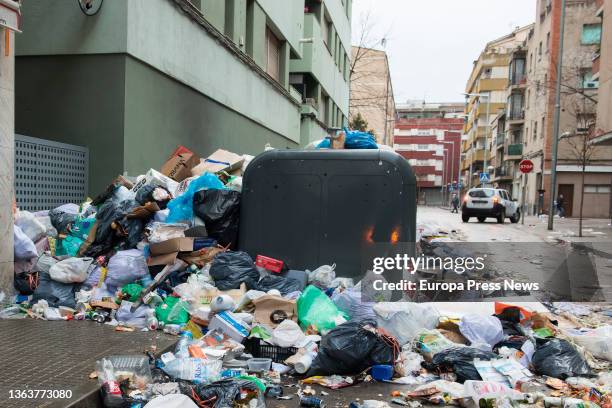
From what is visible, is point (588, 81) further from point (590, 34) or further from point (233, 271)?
point (233, 271)

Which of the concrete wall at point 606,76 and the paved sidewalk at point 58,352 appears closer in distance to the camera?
the paved sidewalk at point 58,352

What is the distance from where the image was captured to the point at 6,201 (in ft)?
16.1

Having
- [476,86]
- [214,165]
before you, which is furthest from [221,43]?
[476,86]

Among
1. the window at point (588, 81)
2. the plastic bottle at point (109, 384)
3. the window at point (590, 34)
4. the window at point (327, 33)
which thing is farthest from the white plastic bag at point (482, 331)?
the window at point (590, 34)

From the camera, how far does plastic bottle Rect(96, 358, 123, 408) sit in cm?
296

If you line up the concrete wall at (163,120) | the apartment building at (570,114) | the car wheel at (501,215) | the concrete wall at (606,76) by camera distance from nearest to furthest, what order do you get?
the concrete wall at (163,120) → the concrete wall at (606,76) → the car wheel at (501,215) → the apartment building at (570,114)

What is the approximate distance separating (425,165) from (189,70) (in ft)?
294

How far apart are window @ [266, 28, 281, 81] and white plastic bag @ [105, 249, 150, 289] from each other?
11930 millimetres

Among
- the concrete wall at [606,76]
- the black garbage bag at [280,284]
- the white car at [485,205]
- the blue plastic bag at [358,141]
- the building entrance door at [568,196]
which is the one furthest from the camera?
the building entrance door at [568,196]

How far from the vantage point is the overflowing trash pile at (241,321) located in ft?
10.8

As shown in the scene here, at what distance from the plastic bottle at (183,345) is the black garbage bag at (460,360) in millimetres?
1797

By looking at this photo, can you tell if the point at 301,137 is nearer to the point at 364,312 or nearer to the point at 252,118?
the point at 252,118

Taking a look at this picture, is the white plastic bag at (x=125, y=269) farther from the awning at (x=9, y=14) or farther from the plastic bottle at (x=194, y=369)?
the awning at (x=9, y=14)

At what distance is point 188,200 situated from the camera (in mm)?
5773
